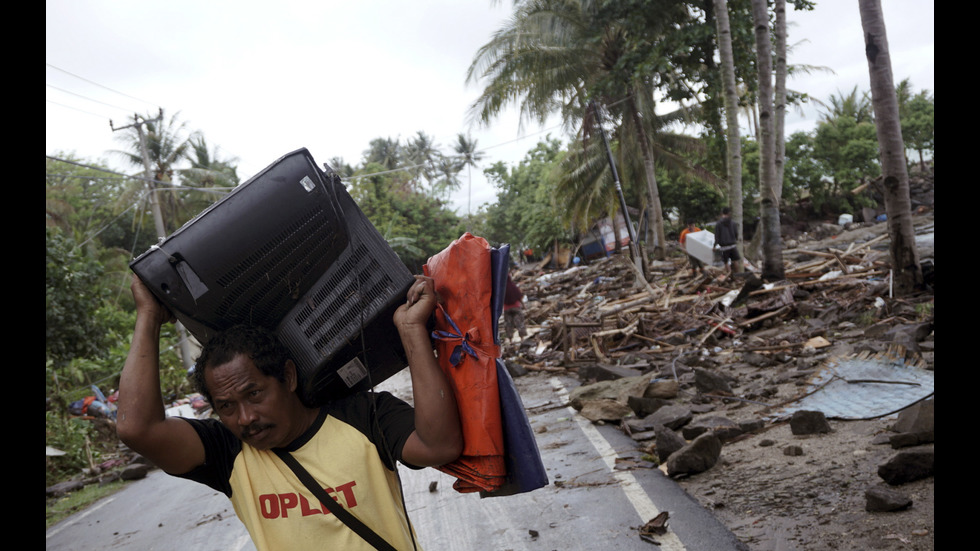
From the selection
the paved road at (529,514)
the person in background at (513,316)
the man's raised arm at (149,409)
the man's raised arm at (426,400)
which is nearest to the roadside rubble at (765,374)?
the paved road at (529,514)

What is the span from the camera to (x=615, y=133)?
101ft

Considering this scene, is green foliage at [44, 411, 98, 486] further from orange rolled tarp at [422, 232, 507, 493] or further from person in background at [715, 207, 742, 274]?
person in background at [715, 207, 742, 274]

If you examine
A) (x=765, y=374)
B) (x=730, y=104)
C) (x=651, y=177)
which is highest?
(x=730, y=104)

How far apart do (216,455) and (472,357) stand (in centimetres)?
81

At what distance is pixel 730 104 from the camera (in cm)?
1866

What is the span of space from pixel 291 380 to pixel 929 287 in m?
11.2

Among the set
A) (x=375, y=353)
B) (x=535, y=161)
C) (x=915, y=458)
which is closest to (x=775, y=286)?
(x=915, y=458)

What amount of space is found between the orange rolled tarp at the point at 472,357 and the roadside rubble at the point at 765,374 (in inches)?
105

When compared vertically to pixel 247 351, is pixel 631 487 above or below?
below

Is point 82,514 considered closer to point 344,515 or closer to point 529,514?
point 529,514

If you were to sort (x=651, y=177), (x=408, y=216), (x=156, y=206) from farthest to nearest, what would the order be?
(x=408, y=216)
(x=651, y=177)
(x=156, y=206)

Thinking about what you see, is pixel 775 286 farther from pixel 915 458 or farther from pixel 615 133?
pixel 615 133

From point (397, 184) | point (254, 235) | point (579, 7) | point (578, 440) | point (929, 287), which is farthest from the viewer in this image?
point (397, 184)

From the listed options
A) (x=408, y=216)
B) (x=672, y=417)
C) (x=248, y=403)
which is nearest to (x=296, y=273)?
(x=248, y=403)
